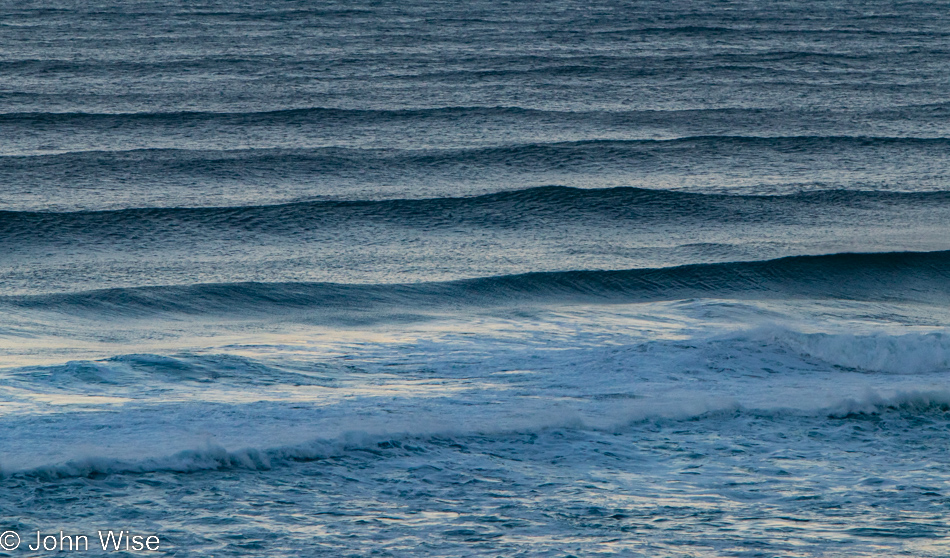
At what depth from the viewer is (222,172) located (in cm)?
1045

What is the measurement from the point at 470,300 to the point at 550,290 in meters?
0.60

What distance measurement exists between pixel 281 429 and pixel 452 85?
32.5ft

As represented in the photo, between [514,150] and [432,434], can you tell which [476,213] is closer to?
[514,150]

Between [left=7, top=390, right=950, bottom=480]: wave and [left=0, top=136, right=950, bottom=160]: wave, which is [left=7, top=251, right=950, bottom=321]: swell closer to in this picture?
[left=7, top=390, right=950, bottom=480]: wave

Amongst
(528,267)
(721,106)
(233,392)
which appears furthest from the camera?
(721,106)

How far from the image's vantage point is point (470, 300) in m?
7.12

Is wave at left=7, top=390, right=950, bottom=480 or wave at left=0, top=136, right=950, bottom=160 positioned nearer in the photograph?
wave at left=7, top=390, right=950, bottom=480

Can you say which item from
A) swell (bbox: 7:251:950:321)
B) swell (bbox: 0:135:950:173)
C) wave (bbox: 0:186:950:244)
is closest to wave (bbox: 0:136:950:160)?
swell (bbox: 0:135:950:173)

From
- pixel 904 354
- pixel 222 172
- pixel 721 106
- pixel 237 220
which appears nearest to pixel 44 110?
pixel 222 172

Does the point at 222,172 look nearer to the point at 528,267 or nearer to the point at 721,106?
the point at 528,267

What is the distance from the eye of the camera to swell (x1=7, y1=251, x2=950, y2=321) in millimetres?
6922

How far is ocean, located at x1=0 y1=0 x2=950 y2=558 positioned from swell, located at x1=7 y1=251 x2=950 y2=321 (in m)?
0.03

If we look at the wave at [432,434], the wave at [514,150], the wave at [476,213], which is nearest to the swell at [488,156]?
the wave at [514,150]

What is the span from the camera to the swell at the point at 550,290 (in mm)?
6922
